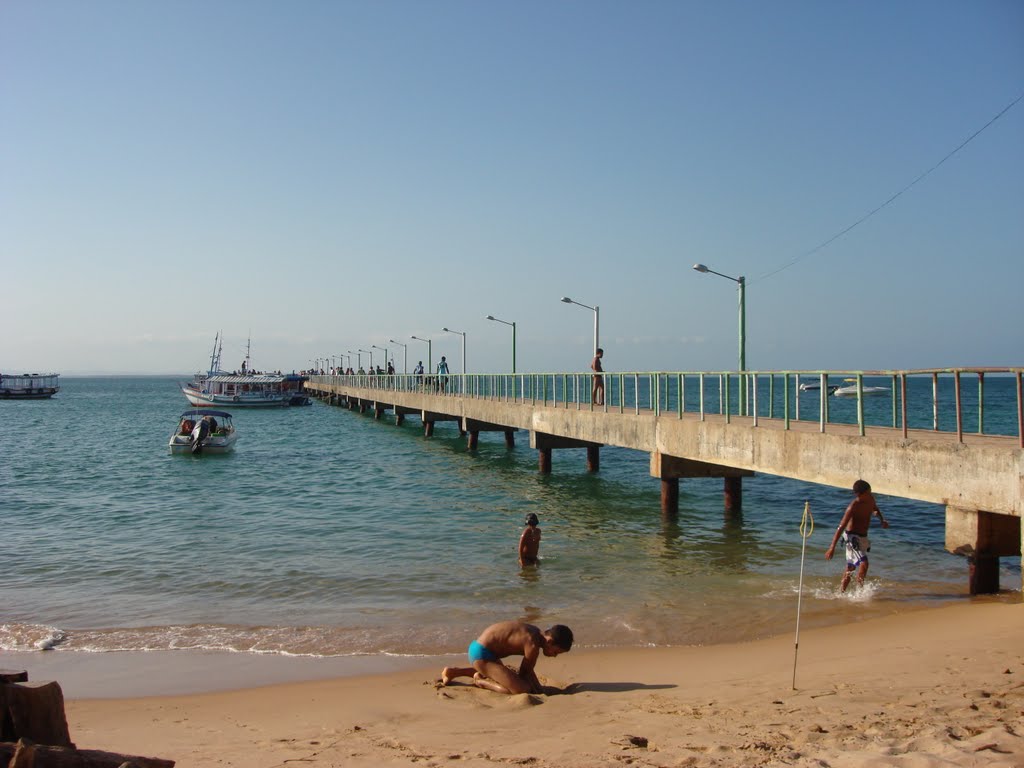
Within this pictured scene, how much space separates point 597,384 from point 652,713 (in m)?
18.9

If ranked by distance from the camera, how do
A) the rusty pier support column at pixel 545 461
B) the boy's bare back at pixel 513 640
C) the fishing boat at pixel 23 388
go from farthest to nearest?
the fishing boat at pixel 23 388, the rusty pier support column at pixel 545 461, the boy's bare back at pixel 513 640

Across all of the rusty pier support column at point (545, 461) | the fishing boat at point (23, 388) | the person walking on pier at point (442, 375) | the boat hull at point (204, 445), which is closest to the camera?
the rusty pier support column at point (545, 461)

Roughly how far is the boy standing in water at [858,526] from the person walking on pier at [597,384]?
43.4 ft

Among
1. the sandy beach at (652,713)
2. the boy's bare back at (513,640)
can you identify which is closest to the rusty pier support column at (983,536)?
the sandy beach at (652,713)

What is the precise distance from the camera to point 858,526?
12102mm

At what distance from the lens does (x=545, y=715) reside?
23.9 feet

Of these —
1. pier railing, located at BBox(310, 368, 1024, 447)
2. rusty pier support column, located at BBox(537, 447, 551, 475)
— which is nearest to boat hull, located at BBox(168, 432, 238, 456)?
pier railing, located at BBox(310, 368, 1024, 447)

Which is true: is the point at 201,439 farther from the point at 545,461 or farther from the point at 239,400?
the point at 239,400

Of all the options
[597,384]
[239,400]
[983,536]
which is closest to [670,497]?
[597,384]

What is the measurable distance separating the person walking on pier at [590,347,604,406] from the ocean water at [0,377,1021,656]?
3.01 metres

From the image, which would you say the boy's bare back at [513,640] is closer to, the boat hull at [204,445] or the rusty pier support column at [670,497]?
the rusty pier support column at [670,497]

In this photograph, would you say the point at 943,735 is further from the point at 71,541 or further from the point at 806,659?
the point at 71,541

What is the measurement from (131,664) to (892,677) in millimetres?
8339

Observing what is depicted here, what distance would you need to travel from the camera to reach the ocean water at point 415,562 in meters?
11.4
